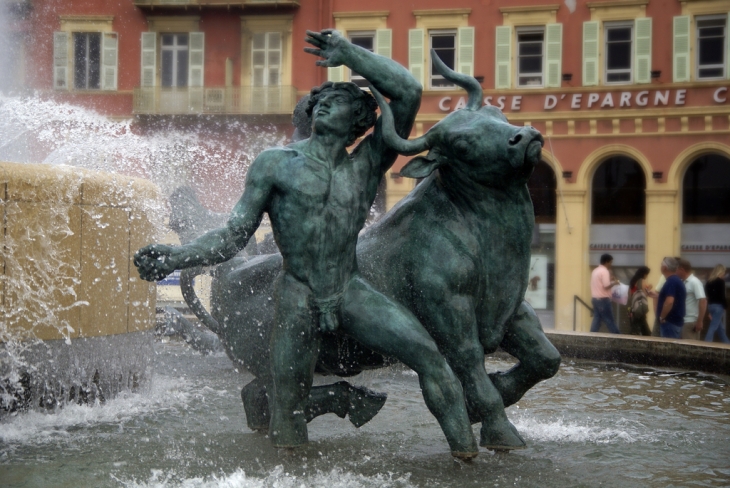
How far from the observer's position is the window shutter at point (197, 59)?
1061 inches

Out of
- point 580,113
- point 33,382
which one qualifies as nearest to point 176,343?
point 33,382

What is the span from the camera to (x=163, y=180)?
46.3 feet

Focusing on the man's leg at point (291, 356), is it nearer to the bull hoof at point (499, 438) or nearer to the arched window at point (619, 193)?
the bull hoof at point (499, 438)

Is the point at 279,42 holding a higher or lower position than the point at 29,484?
higher

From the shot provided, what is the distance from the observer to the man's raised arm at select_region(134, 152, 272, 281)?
12.5 feet

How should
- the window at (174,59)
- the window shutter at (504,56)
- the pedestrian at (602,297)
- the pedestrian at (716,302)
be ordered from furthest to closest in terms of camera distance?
the window at (174,59) → the window shutter at (504,56) → the pedestrian at (602,297) → the pedestrian at (716,302)

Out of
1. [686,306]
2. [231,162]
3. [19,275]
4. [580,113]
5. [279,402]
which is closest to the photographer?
[279,402]

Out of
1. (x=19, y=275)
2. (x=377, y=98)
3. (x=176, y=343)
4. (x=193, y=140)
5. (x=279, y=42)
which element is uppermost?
(x=279, y=42)

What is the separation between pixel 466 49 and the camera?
24.5 m

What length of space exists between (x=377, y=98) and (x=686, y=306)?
8.03 metres

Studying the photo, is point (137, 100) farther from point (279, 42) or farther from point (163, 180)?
point (163, 180)

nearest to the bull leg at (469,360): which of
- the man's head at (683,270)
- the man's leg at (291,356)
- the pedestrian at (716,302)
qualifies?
the man's leg at (291,356)

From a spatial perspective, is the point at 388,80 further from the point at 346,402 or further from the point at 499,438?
the point at 499,438

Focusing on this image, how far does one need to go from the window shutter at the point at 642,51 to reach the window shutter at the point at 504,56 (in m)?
2.85
